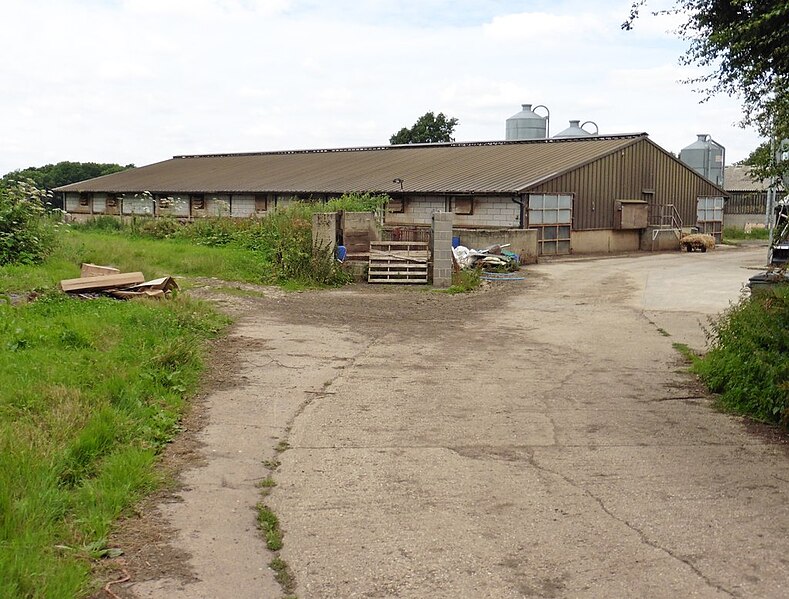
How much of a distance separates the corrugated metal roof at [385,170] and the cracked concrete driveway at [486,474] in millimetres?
21239

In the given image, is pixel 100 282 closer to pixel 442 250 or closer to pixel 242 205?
pixel 442 250

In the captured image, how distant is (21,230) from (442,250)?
9823 mm

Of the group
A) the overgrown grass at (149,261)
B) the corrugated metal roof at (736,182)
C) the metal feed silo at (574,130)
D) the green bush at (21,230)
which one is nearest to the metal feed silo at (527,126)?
the metal feed silo at (574,130)

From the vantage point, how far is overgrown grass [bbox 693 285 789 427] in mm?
8992

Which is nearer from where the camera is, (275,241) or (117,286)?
(117,286)

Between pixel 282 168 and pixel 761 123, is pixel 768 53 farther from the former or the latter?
pixel 282 168

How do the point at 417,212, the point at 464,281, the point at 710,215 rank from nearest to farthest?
the point at 464,281, the point at 417,212, the point at 710,215

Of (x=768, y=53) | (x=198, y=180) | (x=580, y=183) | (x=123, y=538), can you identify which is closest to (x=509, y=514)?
(x=123, y=538)

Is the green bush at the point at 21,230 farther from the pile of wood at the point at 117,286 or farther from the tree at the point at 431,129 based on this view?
the tree at the point at 431,129

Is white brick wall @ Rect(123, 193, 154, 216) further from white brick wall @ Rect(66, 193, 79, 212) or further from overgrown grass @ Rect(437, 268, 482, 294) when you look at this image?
overgrown grass @ Rect(437, 268, 482, 294)

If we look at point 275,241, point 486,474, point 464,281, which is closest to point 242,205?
point 275,241

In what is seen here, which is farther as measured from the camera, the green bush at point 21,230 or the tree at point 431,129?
the tree at point 431,129

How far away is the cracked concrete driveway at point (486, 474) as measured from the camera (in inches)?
207

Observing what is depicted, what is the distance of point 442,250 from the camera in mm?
22469
